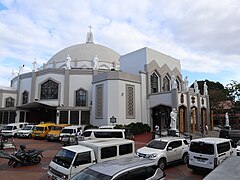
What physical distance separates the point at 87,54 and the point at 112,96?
18.9 metres

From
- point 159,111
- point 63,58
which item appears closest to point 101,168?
point 159,111

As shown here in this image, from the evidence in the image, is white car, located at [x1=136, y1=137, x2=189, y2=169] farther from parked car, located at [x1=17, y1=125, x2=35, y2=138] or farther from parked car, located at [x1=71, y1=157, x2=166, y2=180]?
parked car, located at [x1=17, y1=125, x2=35, y2=138]

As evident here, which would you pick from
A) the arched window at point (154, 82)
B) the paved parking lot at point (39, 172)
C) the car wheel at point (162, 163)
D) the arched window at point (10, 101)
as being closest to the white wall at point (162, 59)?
the arched window at point (154, 82)

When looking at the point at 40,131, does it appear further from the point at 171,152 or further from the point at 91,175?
→ the point at 91,175

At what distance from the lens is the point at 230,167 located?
4.20 m

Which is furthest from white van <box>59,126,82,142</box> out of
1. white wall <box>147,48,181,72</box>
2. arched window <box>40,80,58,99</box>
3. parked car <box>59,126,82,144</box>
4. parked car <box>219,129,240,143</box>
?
white wall <box>147,48,181,72</box>

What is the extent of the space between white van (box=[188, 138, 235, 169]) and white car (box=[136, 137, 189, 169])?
1.30 metres

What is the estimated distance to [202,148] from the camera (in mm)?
9648

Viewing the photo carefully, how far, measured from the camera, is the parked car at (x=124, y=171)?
5.04 metres

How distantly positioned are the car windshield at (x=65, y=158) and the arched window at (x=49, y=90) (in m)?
25.1

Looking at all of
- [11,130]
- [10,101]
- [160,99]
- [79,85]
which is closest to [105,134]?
[11,130]

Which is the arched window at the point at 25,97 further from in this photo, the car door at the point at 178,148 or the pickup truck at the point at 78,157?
the car door at the point at 178,148

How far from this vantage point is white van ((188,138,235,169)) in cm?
917

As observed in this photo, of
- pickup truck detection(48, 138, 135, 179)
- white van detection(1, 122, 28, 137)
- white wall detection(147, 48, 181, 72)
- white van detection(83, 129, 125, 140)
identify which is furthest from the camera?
white wall detection(147, 48, 181, 72)
